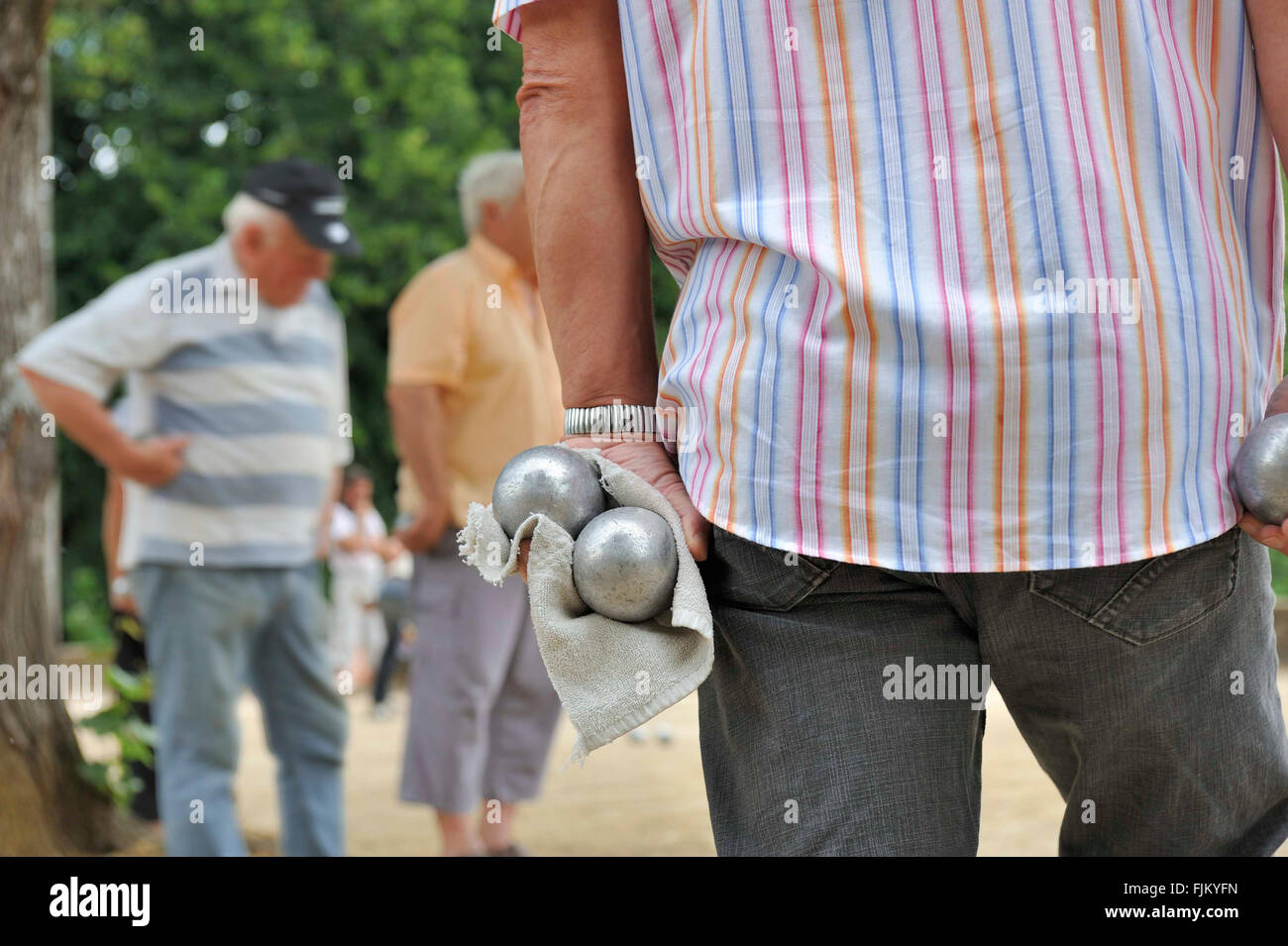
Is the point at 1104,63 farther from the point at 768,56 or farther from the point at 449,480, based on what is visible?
the point at 449,480

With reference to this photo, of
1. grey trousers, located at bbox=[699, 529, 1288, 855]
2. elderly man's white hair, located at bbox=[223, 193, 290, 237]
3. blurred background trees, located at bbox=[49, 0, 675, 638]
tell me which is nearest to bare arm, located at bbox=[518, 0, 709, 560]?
grey trousers, located at bbox=[699, 529, 1288, 855]

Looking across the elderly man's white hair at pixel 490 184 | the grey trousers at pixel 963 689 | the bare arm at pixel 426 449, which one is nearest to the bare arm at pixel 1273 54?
the grey trousers at pixel 963 689

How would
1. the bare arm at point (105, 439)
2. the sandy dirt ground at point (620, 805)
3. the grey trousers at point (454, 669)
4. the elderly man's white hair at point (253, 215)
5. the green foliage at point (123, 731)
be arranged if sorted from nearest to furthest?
1. the bare arm at point (105, 439)
2. the elderly man's white hair at point (253, 215)
3. the grey trousers at point (454, 669)
4. the green foliage at point (123, 731)
5. the sandy dirt ground at point (620, 805)

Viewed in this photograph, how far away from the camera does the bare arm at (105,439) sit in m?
3.83

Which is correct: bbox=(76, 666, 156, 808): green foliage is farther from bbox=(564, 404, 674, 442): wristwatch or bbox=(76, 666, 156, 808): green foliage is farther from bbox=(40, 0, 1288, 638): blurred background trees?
bbox=(40, 0, 1288, 638): blurred background trees

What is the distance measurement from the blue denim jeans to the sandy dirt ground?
0.89m

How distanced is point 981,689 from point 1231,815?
0.27m

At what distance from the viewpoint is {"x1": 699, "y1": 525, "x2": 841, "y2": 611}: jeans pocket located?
51.8 inches

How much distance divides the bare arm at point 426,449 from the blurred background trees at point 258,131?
11328 millimetres

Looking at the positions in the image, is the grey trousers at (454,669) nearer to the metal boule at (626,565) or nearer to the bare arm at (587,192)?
the bare arm at (587,192)

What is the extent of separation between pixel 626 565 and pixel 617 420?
0.24m

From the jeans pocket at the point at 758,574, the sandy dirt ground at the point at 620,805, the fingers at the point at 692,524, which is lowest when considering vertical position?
the sandy dirt ground at the point at 620,805

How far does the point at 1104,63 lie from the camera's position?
1.28 m
